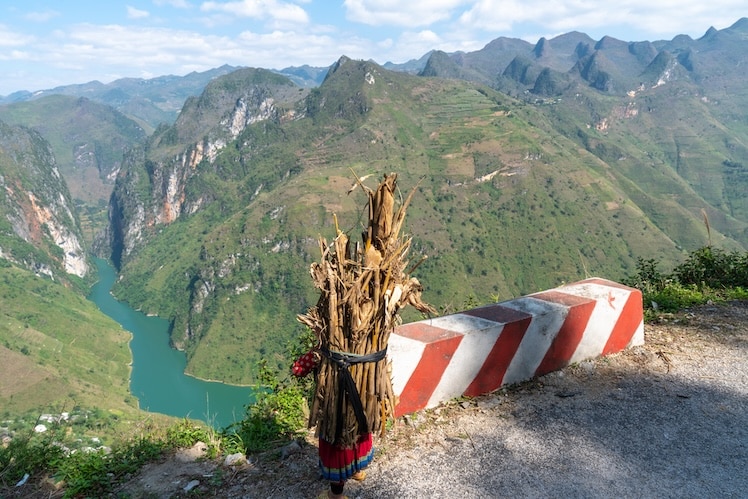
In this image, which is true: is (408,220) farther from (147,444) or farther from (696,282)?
(147,444)

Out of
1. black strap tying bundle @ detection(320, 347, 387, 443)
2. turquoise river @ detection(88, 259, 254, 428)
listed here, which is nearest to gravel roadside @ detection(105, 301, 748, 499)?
black strap tying bundle @ detection(320, 347, 387, 443)

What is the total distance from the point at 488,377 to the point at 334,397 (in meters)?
2.03

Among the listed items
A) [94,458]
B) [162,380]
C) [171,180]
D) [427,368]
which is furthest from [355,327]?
[171,180]

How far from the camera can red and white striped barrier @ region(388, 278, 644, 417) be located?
13.3 ft

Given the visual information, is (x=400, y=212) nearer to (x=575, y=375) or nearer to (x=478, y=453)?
(x=478, y=453)

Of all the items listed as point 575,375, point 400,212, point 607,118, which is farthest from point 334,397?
point 607,118

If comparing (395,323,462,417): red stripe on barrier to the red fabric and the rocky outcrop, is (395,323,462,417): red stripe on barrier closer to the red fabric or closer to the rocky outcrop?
the red fabric

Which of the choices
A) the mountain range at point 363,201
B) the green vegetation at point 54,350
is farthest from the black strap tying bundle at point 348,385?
the mountain range at point 363,201

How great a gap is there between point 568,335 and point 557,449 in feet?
4.95

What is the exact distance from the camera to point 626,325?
5.11 meters

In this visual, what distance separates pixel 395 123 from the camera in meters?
133

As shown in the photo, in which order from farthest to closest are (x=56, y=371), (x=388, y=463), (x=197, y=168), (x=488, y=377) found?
(x=197, y=168), (x=56, y=371), (x=488, y=377), (x=388, y=463)

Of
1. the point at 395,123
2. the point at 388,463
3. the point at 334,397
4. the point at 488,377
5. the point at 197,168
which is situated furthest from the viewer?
the point at 197,168

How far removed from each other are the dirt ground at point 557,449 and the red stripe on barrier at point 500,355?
0.32ft
